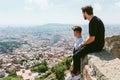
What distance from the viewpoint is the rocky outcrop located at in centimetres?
713

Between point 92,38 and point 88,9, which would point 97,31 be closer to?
point 92,38

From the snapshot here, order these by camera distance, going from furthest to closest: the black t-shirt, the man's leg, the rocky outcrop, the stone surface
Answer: the rocky outcrop, the black t-shirt, the man's leg, the stone surface

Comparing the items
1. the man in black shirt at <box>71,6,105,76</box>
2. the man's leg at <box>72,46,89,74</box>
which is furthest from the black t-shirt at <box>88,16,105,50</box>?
the man's leg at <box>72,46,89,74</box>

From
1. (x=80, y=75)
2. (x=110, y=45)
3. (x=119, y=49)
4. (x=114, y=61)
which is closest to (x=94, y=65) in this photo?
(x=114, y=61)

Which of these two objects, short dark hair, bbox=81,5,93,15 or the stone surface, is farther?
short dark hair, bbox=81,5,93,15

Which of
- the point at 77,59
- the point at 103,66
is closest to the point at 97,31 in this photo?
the point at 77,59

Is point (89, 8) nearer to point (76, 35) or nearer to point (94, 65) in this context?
point (76, 35)

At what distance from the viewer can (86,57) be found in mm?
5094

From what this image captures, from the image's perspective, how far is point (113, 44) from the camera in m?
7.33

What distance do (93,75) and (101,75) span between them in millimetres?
467

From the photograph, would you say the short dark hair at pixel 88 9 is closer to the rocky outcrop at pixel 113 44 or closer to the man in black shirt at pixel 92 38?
the man in black shirt at pixel 92 38

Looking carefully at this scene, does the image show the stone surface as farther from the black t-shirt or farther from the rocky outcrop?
the rocky outcrop

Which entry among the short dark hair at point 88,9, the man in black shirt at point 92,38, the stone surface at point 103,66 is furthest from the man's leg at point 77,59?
the short dark hair at point 88,9

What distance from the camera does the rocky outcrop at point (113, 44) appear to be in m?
7.13
